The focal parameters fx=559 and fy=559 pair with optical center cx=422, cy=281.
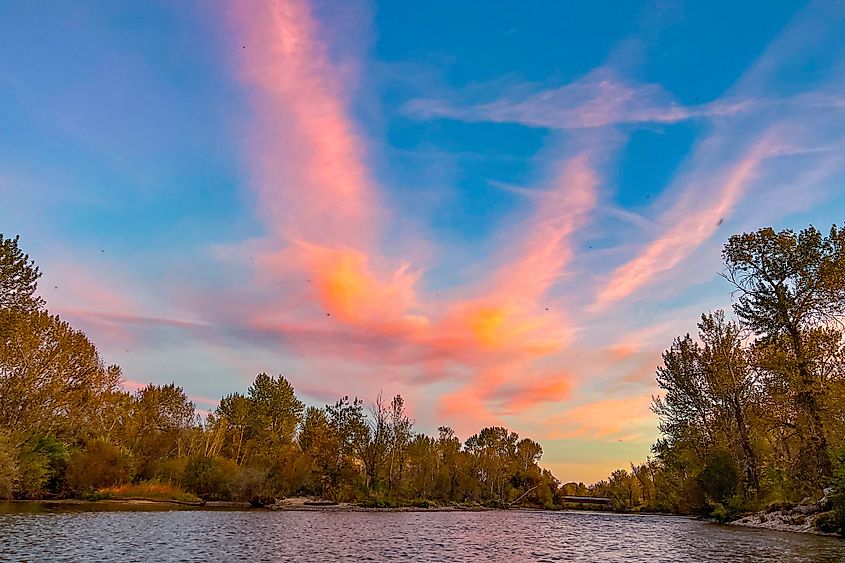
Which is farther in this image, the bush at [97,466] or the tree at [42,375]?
the bush at [97,466]

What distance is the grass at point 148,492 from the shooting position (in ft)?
196

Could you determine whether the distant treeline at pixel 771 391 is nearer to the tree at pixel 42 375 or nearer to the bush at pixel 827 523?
the bush at pixel 827 523

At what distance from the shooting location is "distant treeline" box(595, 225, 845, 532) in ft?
134

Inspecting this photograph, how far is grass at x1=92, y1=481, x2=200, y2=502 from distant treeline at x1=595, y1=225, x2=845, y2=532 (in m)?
58.0

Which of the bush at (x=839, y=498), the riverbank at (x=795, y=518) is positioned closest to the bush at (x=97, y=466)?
the riverbank at (x=795, y=518)

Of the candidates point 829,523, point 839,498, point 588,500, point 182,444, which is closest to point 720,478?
point 829,523

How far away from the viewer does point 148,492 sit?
6338 cm

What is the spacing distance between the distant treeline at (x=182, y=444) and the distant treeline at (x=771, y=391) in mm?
43561

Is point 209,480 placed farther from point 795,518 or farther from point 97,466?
point 795,518

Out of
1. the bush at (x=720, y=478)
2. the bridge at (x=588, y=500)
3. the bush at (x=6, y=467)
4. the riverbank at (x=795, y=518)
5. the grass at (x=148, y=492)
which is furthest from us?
the bridge at (x=588, y=500)

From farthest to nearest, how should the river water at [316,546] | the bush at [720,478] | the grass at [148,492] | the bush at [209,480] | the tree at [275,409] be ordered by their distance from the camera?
the tree at [275,409] < the bush at [209,480] < the grass at [148,492] < the bush at [720,478] < the river water at [316,546]

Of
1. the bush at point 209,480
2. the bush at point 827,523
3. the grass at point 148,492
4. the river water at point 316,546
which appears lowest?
the river water at point 316,546

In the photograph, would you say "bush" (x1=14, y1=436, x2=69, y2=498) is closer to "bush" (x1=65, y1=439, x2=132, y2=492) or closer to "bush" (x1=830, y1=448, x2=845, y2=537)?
"bush" (x1=65, y1=439, x2=132, y2=492)

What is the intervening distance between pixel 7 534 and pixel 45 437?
37.8 metres
